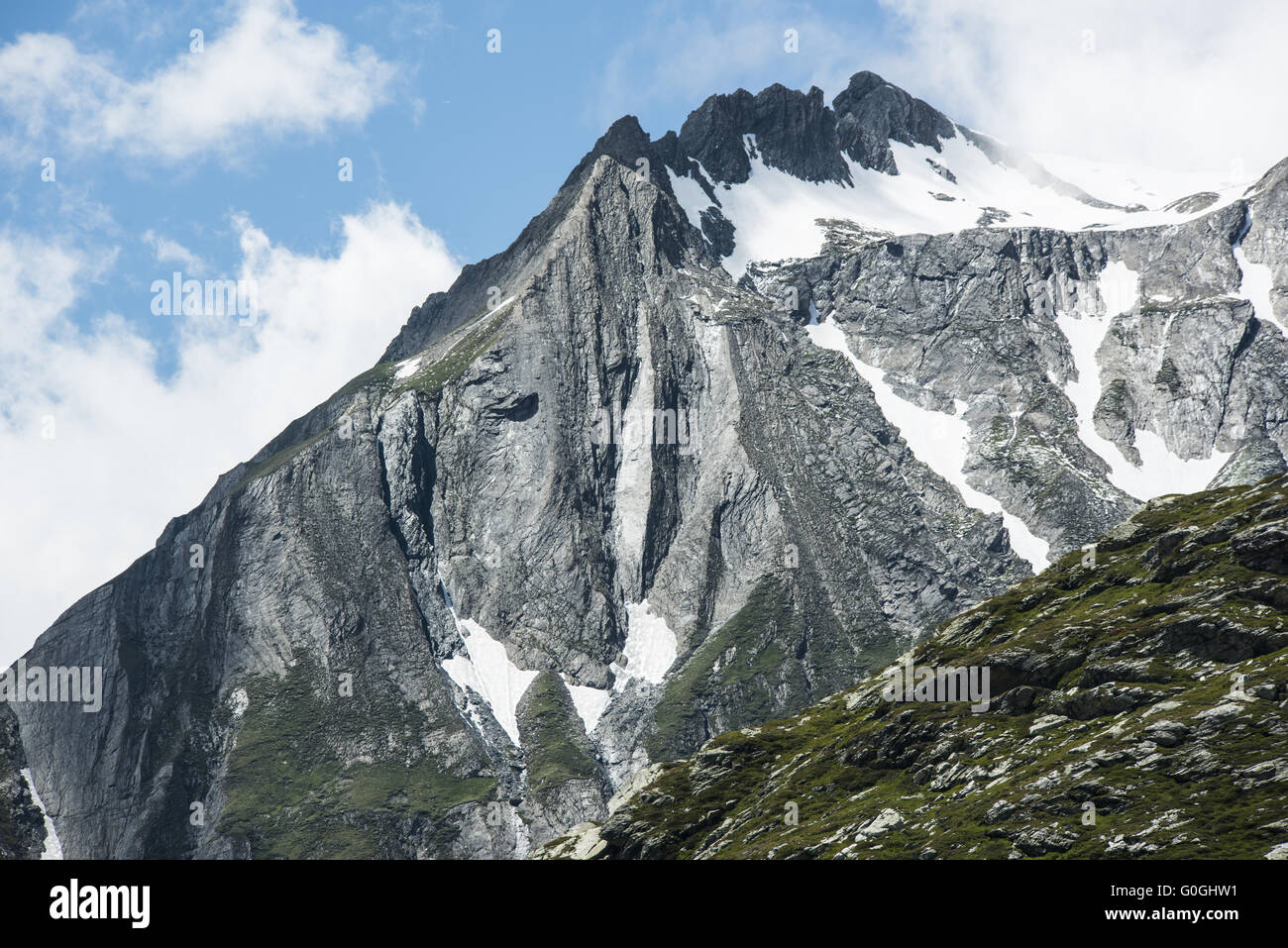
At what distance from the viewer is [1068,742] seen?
107875 millimetres

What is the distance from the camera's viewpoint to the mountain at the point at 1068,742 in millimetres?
89062

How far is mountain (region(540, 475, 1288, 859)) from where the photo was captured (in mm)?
89062
